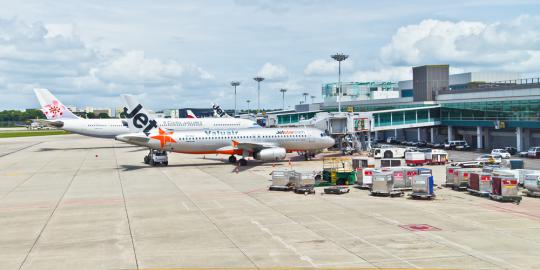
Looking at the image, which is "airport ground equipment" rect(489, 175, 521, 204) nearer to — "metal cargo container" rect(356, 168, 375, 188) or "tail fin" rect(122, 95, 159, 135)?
"metal cargo container" rect(356, 168, 375, 188)

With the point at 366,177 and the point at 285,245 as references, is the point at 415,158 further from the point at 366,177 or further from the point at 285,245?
the point at 285,245

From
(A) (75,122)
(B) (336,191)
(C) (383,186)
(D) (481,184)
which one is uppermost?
(A) (75,122)

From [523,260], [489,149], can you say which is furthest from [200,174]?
[489,149]

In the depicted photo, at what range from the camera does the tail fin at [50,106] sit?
309 ft

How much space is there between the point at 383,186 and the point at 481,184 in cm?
698

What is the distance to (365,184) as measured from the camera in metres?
41.2

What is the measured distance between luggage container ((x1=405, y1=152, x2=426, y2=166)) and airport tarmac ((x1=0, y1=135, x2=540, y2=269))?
19.7 m

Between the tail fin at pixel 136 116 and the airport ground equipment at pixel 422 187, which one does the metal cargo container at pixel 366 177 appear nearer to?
the airport ground equipment at pixel 422 187

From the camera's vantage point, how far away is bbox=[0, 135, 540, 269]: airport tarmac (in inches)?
841

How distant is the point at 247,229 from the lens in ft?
88.7

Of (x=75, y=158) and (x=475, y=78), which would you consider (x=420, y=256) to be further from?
(x=475, y=78)

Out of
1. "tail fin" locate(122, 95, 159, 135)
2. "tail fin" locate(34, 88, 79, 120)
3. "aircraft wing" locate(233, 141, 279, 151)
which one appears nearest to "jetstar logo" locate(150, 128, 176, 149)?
"tail fin" locate(122, 95, 159, 135)

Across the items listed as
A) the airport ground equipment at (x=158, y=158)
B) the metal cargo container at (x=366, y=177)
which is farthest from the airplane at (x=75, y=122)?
the metal cargo container at (x=366, y=177)

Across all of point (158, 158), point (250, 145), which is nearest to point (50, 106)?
point (158, 158)
